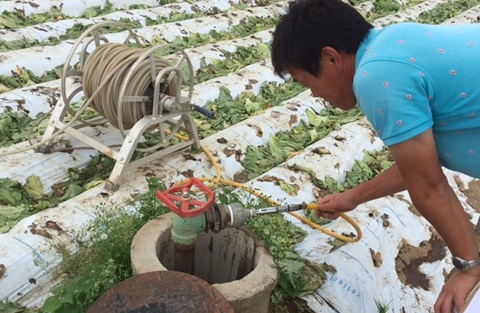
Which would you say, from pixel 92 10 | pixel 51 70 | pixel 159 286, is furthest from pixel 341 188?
pixel 92 10

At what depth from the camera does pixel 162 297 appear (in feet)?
6.90

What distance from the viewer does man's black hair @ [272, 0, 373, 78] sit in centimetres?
196

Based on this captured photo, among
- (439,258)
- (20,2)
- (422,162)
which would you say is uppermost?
(422,162)

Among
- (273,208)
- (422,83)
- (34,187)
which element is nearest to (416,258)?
(273,208)

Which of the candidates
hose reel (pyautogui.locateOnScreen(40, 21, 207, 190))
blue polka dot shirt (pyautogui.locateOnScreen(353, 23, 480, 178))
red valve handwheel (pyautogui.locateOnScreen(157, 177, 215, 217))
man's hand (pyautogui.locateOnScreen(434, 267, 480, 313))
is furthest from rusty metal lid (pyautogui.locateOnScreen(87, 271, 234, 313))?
hose reel (pyautogui.locateOnScreen(40, 21, 207, 190))

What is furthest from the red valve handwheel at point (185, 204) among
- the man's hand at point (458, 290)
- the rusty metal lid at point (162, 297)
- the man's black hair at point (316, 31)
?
the man's hand at point (458, 290)

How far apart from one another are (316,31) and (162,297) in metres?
1.25

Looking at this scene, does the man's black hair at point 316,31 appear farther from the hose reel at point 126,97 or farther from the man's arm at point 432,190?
the hose reel at point 126,97

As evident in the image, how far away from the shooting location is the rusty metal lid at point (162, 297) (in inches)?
80.9

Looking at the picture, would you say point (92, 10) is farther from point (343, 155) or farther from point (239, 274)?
point (239, 274)

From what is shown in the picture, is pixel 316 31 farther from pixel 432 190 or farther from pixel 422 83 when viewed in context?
pixel 432 190

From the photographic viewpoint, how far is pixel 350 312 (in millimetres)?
3084

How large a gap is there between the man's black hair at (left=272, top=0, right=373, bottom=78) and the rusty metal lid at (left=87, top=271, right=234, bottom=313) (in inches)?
40.9

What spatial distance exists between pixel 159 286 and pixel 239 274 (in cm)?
92
